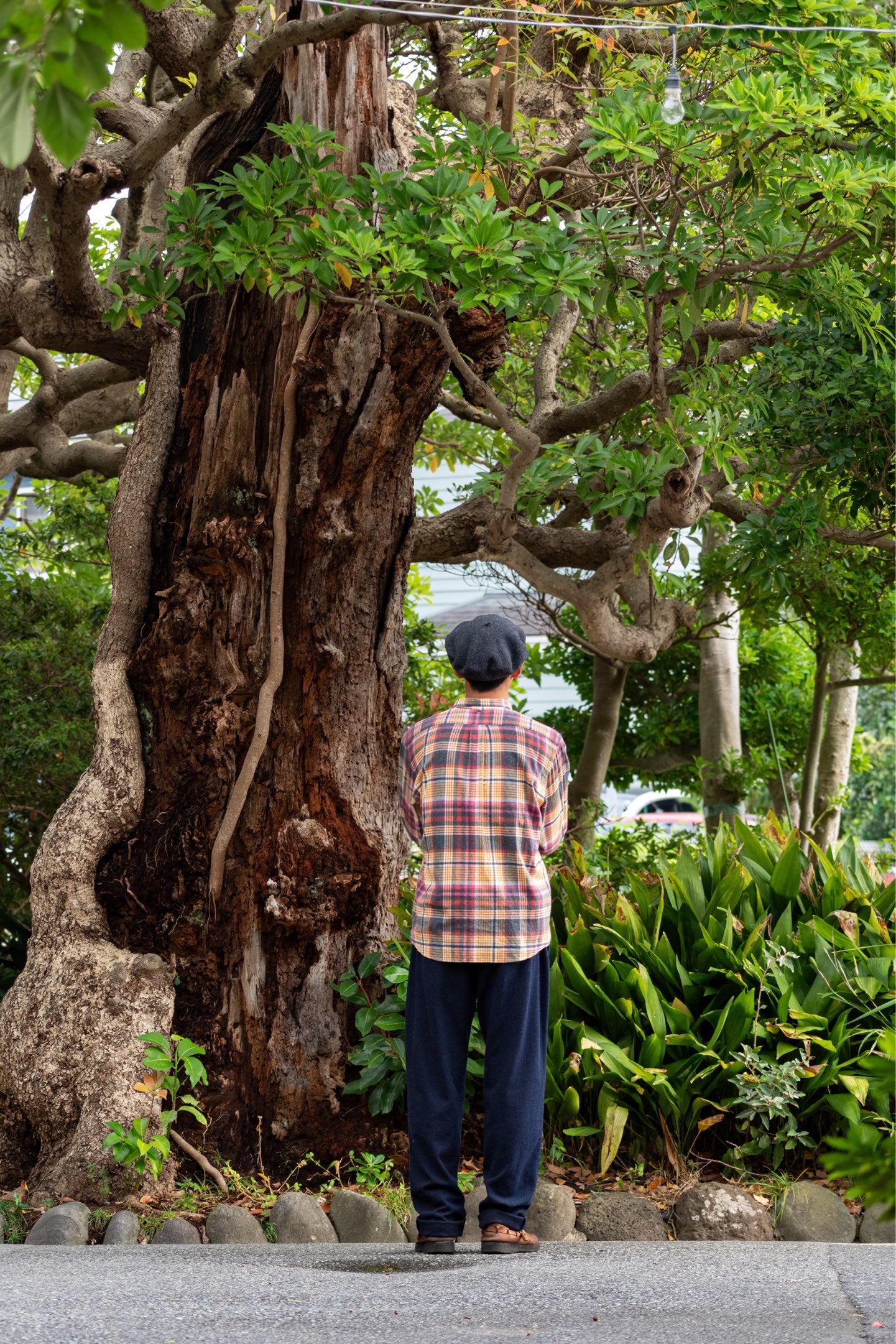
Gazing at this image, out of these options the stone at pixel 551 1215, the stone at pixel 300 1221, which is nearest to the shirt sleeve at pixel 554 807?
the stone at pixel 551 1215

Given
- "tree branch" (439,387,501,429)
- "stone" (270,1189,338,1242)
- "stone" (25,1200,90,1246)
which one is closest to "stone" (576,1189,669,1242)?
"stone" (270,1189,338,1242)

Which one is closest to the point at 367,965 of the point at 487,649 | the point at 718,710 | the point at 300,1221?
the point at 300,1221

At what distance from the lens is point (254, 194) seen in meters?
4.12

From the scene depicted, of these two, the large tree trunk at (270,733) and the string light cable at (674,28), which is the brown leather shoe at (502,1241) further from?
the string light cable at (674,28)

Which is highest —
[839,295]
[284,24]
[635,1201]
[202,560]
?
[284,24]

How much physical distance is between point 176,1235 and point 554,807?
6.23 ft

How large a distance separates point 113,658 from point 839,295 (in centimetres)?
330

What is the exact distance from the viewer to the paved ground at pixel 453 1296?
276 cm

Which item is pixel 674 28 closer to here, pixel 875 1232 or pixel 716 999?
pixel 716 999

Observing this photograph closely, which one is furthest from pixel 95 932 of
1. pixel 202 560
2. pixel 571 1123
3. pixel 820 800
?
pixel 820 800

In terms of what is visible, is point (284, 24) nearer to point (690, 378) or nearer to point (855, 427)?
point (690, 378)

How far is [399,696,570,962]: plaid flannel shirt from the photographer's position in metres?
3.71

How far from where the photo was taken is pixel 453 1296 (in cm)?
309

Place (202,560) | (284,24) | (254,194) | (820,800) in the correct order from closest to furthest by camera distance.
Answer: (254,194) < (284,24) < (202,560) < (820,800)
